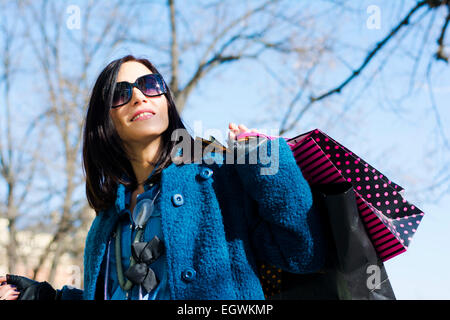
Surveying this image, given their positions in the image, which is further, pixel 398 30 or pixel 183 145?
pixel 398 30

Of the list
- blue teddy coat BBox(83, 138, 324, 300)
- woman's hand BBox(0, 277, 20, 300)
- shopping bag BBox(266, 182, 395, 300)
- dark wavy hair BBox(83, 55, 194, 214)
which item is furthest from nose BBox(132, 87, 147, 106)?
woman's hand BBox(0, 277, 20, 300)

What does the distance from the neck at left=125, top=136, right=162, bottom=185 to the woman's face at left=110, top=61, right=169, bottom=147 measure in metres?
0.02

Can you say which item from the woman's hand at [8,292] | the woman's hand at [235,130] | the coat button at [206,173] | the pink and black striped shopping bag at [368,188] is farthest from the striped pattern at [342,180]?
the woman's hand at [8,292]

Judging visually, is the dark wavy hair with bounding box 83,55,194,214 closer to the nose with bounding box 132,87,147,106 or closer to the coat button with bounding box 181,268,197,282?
the nose with bounding box 132,87,147,106

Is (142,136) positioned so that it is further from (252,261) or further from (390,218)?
(390,218)

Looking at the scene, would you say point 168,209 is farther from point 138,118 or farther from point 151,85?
point 151,85

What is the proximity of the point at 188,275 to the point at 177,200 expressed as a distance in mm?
251

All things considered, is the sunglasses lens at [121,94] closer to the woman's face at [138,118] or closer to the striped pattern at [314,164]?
the woman's face at [138,118]

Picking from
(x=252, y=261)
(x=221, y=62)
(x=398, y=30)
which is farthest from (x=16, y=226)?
(x=252, y=261)

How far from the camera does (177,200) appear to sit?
148 centimetres

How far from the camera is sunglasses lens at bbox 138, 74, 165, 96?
1734mm

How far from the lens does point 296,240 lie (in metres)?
1.36

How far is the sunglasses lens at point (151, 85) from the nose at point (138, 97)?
0.05 ft

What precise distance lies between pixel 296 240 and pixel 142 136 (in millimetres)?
709
